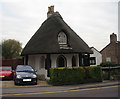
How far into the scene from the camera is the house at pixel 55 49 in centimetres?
1709

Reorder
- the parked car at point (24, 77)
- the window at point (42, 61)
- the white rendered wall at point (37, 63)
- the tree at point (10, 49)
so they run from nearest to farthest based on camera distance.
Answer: the parked car at point (24, 77)
the white rendered wall at point (37, 63)
the window at point (42, 61)
the tree at point (10, 49)

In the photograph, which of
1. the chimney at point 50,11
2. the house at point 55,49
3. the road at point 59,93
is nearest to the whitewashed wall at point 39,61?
the house at point 55,49

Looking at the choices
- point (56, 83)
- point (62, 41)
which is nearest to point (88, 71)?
point (56, 83)

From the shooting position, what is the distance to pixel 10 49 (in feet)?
179

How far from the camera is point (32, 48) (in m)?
18.6

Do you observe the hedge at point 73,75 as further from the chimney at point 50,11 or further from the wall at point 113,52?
the wall at point 113,52

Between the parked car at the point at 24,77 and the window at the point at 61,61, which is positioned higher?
the window at the point at 61,61

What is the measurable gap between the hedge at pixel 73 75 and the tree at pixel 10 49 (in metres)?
42.9

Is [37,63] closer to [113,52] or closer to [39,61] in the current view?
[39,61]

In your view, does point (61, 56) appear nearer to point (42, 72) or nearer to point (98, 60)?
point (42, 72)

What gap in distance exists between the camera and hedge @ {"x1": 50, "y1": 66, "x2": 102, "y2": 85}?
1393cm

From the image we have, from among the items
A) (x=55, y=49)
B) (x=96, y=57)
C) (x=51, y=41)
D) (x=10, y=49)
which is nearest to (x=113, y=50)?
(x=96, y=57)

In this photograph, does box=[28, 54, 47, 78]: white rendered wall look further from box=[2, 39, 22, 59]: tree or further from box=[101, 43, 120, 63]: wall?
box=[2, 39, 22, 59]: tree

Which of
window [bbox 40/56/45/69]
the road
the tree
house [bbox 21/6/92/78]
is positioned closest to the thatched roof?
house [bbox 21/6/92/78]
